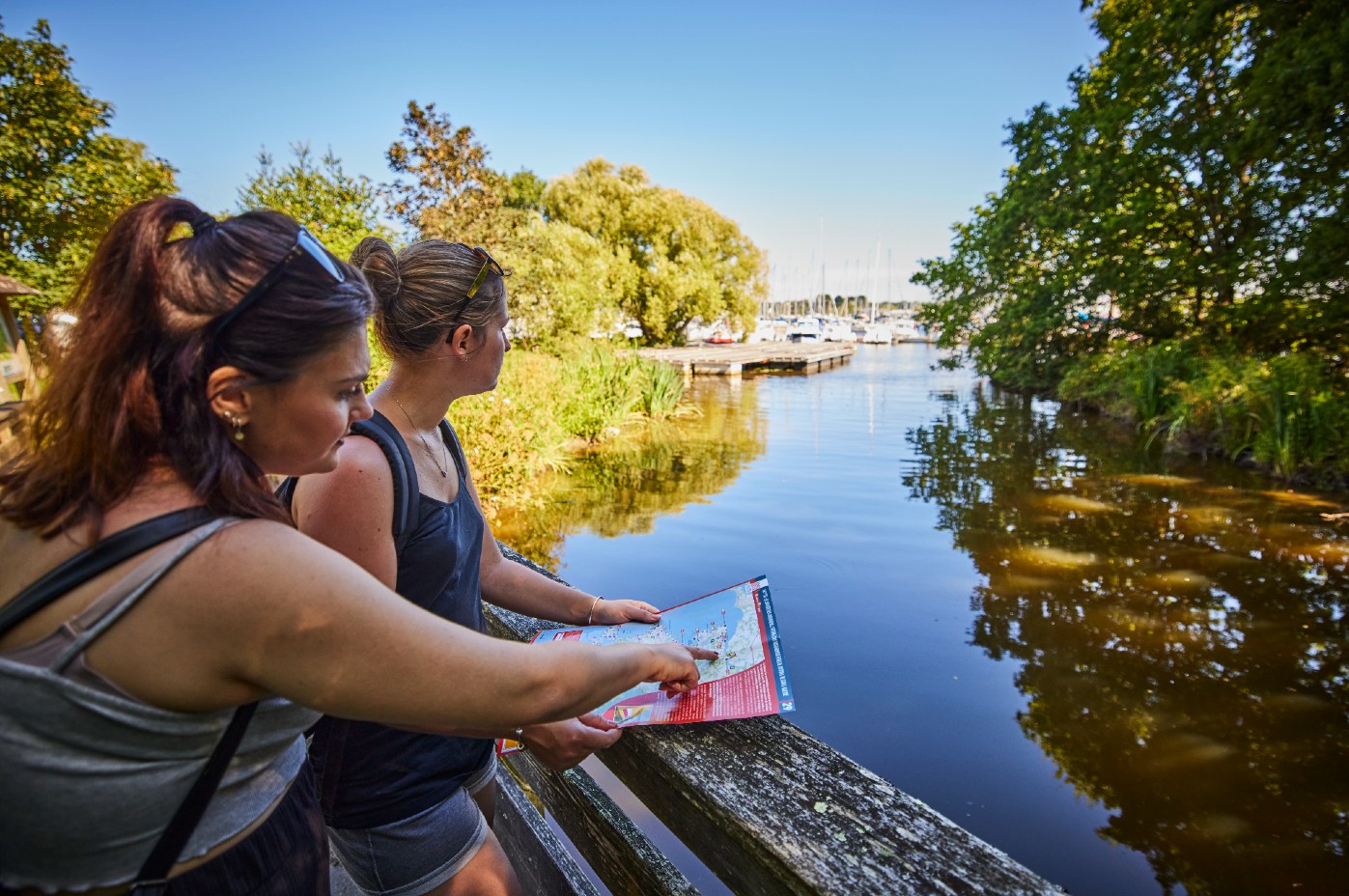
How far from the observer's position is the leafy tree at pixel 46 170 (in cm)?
1411

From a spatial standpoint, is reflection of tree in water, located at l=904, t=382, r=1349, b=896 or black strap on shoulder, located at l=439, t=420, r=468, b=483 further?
reflection of tree in water, located at l=904, t=382, r=1349, b=896

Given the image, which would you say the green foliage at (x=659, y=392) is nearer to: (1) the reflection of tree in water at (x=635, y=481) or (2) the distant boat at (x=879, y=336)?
(1) the reflection of tree in water at (x=635, y=481)

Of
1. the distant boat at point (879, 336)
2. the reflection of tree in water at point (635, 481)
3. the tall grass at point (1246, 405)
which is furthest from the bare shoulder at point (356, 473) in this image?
the distant boat at point (879, 336)

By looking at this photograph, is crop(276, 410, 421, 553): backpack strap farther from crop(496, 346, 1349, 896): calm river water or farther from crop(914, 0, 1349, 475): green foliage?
crop(914, 0, 1349, 475): green foliage

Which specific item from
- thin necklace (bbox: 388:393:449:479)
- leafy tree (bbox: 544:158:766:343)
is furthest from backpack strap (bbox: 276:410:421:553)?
leafy tree (bbox: 544:158:766:343)

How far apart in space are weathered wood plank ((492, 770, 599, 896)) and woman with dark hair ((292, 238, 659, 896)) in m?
0.12

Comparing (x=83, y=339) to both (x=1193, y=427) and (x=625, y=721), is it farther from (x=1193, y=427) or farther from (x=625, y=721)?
(x=1193, y=427)

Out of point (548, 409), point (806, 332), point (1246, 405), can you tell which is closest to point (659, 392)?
point (548, 409)

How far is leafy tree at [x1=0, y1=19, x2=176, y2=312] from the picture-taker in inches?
555

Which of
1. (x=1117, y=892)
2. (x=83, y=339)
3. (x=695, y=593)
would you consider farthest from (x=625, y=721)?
(x=695, y=593)

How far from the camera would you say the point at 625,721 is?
1278 millimetres

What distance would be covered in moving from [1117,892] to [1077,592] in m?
3.48

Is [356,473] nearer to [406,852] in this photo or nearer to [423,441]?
[423,441]

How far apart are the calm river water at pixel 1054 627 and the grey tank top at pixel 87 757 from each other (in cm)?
153
